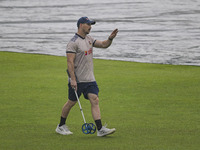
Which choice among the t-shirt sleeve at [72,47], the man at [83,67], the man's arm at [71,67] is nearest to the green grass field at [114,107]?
the man at [83,67]

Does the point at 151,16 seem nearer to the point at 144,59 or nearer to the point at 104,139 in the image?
the point at 144,59

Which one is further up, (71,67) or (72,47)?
(72,47)

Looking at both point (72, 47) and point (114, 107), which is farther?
point (114, 107)

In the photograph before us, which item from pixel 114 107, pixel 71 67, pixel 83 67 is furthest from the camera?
pixel 114 107

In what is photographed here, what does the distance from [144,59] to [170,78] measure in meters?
4.98

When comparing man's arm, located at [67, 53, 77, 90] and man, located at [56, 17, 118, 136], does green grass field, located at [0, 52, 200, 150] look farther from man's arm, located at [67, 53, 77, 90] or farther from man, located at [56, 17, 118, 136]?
man's arm, located at [67, 53, 77, 90]

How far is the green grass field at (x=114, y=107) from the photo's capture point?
27.3 feet

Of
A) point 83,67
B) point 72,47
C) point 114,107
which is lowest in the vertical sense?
point 114,107

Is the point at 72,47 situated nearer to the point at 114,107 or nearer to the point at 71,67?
the point at 71,67

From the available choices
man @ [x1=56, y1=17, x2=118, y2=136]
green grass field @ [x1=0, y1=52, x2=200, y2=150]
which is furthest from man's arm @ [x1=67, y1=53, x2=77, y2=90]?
green grass field @ [x1=0, y1=52, x2=200, y2=150]

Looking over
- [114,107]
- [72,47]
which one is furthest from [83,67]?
[114,107]

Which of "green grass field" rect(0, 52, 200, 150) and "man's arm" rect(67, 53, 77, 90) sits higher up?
"man's arm" rect(67, 53, 77, 90)

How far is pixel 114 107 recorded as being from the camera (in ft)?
38.4

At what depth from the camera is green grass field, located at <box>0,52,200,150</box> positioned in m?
8.33
